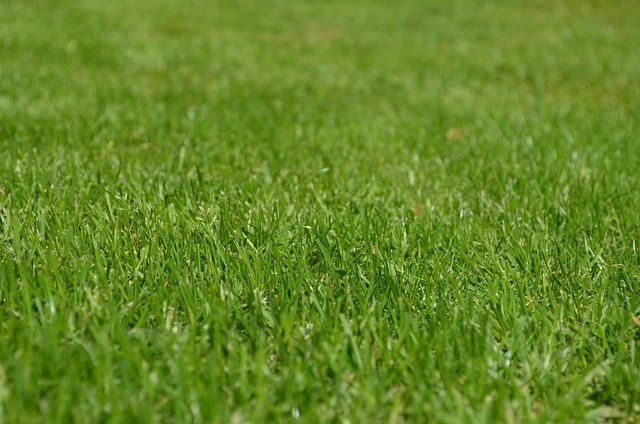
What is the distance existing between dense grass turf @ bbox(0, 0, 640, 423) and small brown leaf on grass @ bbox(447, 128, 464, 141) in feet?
0.11

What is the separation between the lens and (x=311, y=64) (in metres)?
7.21

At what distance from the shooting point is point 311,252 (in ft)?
7.91

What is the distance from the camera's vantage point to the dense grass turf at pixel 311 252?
161 centimetres

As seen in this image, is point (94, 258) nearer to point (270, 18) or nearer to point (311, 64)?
point (311, 64)

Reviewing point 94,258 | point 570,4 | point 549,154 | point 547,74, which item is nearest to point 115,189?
point 94,258

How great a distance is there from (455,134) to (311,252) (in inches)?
94.0

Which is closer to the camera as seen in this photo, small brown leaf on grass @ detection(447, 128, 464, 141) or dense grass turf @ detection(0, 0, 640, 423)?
dense grass turf @ detection(0, 0, 640, 423)

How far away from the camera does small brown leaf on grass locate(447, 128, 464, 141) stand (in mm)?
4387

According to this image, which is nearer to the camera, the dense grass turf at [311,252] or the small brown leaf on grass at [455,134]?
the dense grass turf at [311,252]

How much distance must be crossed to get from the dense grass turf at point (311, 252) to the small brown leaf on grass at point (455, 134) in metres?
0.03

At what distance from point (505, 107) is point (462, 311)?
3.72 metres

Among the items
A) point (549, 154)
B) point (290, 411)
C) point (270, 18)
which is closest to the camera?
point (290, 411)

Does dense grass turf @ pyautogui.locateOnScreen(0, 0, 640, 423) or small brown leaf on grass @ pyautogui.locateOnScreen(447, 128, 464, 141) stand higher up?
dense grass turf @ pyautogui.locateOnScreen(0, 0, 640, 423)

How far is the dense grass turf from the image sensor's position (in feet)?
5.29
